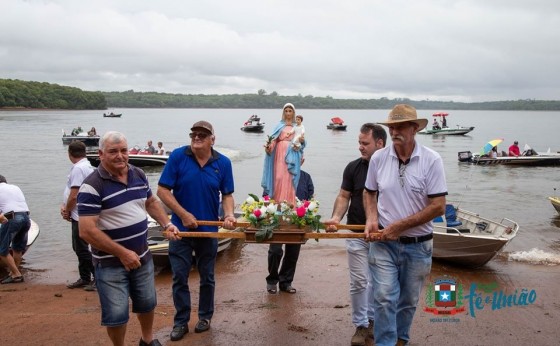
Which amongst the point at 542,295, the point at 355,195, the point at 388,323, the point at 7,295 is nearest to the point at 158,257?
the point at 7,295

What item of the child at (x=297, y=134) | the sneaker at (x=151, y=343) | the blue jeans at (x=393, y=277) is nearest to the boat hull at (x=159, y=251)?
the child at (x=297, y=134)

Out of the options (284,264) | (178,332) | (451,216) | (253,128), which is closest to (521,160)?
(451,216)

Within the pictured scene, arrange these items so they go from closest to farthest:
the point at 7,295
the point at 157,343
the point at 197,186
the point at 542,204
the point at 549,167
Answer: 1. the point at 157,343
2. the point at 197,186
3. the point at 7,295
4. the point at 542,204
5. the point at 549,167

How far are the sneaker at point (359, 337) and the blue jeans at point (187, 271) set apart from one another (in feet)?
5.14

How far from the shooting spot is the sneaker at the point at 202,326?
5430mm

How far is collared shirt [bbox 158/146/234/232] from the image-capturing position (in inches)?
208

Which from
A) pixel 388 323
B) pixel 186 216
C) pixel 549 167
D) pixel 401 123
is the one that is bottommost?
pixel 549 167

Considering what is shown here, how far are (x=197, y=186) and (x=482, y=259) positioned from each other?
6.19m

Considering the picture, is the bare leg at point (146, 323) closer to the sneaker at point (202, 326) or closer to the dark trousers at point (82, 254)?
the sneaker at point (202, 326)

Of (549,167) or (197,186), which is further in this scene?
(549,167)

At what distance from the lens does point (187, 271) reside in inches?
209

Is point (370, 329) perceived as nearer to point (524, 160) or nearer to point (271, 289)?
point (271, 289)

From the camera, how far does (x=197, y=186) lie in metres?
5.29

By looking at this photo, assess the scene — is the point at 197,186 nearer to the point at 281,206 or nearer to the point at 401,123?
the point at 281,206
